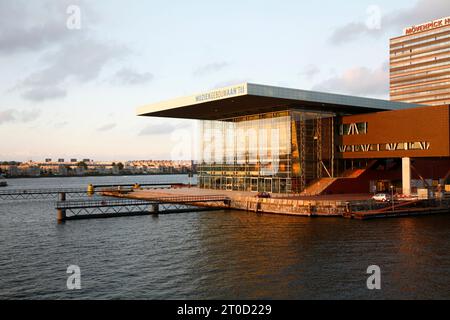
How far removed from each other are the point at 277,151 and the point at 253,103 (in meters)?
10.4

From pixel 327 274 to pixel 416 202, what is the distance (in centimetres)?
3981

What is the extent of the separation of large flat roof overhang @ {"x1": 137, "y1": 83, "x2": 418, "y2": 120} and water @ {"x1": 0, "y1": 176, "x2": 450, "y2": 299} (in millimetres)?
19360

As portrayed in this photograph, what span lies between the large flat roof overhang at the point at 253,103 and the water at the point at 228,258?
762 inches

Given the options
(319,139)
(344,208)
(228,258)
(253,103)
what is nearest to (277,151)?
(319,139)

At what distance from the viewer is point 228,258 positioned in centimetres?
3981

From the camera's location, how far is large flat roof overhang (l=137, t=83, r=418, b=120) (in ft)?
233

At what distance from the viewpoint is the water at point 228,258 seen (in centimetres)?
3108

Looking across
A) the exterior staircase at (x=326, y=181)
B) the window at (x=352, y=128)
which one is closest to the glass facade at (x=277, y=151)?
the exterior staircase at (x=326, y=181)

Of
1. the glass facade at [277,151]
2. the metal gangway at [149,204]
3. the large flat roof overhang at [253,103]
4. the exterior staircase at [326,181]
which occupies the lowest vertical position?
the metal gangway at [149,204]

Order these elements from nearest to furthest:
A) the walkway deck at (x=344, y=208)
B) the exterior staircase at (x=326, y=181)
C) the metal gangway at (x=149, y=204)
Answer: the walkway deck at (x=344, y=208) → the metal gangway at (x=149, y=204) → the exterior staircase at (x=326, y=181)

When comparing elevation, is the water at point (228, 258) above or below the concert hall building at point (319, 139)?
below

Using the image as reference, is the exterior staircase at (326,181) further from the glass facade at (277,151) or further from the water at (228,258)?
the water at (228,258)

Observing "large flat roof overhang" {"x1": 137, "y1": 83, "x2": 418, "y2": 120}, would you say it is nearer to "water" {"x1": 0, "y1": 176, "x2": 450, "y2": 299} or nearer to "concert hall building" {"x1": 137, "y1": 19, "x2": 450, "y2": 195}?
"concert hall building" {"x1": 137, "y1": 19, "x2": 450, "y2": 195}

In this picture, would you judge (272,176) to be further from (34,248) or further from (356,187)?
(34,248)
